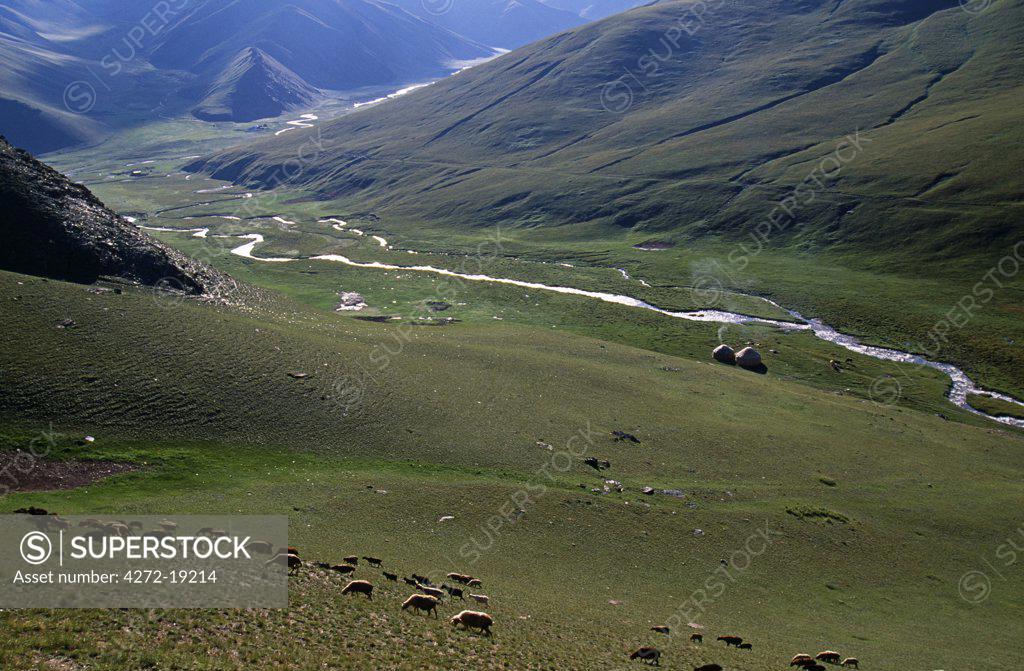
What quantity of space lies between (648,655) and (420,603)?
10.5m

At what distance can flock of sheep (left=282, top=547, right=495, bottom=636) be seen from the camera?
2816 centimetres

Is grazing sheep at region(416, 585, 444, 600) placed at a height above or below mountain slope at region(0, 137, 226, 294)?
below

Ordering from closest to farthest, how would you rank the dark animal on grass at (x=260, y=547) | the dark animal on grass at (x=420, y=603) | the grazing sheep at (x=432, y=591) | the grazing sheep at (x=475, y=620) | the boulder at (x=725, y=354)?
the grazing sheep at (x=475, y=620) < the dark animal on grass at (x=420, y=603) < the grazing sheep at (x=432, y=591) < the dark animal on grass at (x=260, y=547) < the boulder at (x=725, y=354)

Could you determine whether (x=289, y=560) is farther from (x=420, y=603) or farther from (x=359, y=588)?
(x=420, y=603)

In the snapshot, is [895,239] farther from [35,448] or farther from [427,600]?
[35,448]

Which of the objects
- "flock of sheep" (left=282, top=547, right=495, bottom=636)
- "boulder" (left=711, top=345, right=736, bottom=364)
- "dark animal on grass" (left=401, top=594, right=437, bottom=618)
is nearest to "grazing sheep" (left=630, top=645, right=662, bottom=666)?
"flock of sheep" (left=282, top=547, right=495, bottom=636)

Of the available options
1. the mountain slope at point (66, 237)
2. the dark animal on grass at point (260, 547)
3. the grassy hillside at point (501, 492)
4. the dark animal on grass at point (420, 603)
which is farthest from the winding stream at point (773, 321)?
the dark animal on grass at point (260, 547)

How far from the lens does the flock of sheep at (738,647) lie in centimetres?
2845

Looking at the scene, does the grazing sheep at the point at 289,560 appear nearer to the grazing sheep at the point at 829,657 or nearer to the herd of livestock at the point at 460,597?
the herd of livestock at the point at 460,597

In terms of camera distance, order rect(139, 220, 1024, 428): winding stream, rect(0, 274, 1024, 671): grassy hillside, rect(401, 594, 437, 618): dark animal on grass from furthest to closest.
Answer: rect(139, 220, 1024, 428): winding stream
rect(401, 594, 437, 618): dark animal on grass
rect(0, 274, 1024, 671): grassy hillside

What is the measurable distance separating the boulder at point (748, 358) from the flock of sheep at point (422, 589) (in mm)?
67679

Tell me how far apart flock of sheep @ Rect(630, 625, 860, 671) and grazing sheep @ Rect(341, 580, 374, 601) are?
12.3 metres

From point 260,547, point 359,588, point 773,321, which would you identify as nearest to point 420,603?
point 359,588

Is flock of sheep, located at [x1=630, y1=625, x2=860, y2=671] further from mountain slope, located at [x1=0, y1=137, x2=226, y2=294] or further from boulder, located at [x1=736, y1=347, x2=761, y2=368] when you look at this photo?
mountain slope, located at [x1=0, y1=137, x2=226, y2=294]
